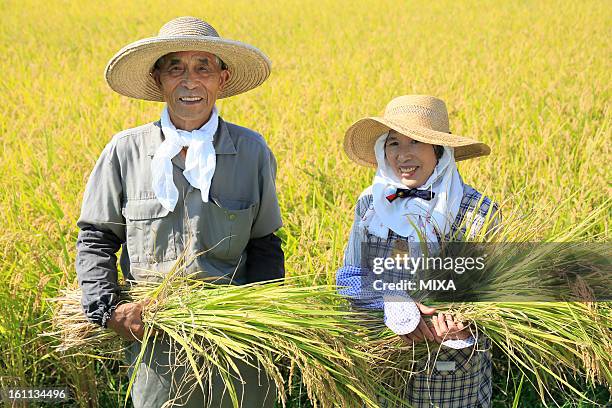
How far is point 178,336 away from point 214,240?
1.00ft

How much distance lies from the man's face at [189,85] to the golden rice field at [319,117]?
2.09 feet

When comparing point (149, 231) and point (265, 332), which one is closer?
point (265, 332)

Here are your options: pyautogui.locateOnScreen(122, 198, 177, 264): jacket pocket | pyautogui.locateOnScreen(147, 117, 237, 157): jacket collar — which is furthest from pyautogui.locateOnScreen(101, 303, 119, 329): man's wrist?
pyautogui.locateOnScreen(147, 117, 237, 157): jacket collar

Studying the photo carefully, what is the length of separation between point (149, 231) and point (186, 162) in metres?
0.20

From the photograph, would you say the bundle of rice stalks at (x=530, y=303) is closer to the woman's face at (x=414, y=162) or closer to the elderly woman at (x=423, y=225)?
the elderly woman at (x=423, y=225)

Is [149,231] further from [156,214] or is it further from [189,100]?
[189,100]

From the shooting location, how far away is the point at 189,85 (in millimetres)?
1910

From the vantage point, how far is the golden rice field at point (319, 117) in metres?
2.50

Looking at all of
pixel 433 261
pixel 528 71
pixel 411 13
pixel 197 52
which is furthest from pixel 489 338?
pixel 411 13

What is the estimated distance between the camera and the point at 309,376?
1.70m

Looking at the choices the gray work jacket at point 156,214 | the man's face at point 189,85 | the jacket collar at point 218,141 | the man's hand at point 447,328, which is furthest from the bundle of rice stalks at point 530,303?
the man's face at point 189,85

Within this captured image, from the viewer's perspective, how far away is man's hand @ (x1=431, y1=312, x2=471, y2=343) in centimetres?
180

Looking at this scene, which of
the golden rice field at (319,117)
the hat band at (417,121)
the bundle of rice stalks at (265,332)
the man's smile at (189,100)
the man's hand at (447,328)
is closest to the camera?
the bundle of rice stalks at (265,332)

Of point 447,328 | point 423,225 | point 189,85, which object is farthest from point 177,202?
point 447,328
